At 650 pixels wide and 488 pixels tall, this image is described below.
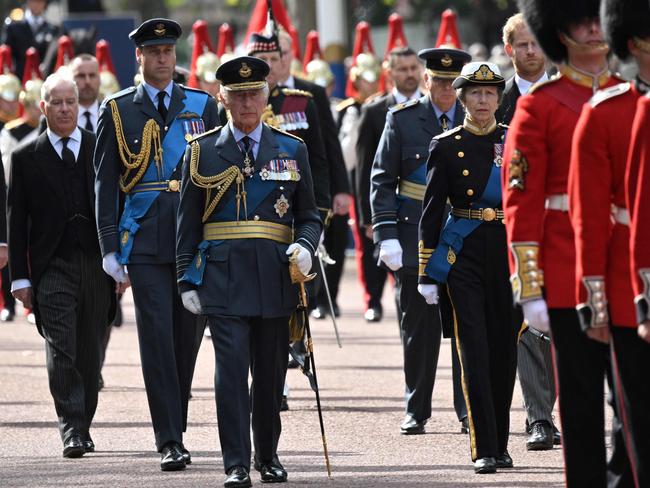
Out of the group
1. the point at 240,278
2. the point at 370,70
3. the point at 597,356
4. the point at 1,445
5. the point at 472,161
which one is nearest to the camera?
the point at 597,356

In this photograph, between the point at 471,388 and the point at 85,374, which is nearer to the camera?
the point at 471,388

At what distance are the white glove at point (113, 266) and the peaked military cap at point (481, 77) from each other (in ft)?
6.19

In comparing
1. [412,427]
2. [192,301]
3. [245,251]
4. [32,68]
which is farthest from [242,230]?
[32,68]

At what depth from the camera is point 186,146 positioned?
9727 mm

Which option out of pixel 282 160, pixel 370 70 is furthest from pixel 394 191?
pixel 370 70

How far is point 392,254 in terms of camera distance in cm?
1050

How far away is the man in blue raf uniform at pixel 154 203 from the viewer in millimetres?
9711

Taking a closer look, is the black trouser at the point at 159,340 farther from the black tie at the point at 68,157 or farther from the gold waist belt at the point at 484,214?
the gold waist belt at the point at 484,214

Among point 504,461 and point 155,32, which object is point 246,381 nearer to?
point 504,461

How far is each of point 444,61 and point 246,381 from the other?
251cm

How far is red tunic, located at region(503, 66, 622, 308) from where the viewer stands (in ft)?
23.3

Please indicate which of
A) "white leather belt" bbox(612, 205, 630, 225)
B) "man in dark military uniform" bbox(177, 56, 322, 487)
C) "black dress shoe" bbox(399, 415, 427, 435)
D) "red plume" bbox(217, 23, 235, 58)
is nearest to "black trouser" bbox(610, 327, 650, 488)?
"white leather belt" bbox(612, 205, 630, 225)

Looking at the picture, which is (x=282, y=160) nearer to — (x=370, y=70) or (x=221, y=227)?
(x=221, y=227)

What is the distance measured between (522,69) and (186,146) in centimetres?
203
